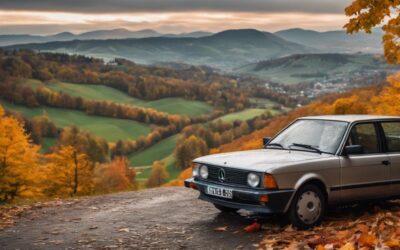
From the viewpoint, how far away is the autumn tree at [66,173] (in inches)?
1961

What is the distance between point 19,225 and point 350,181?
6.05 metres

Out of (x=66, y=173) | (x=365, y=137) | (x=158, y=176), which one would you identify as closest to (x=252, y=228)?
(x=365, y=137)

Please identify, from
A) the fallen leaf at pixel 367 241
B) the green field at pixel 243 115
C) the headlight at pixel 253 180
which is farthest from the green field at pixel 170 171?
the fallen leaf at pixel 367 241

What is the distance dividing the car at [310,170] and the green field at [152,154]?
132975 millimetres

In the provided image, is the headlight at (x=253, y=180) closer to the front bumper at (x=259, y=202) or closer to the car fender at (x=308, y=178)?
the front bumper at (x=259, y=202)

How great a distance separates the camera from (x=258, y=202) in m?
8.38

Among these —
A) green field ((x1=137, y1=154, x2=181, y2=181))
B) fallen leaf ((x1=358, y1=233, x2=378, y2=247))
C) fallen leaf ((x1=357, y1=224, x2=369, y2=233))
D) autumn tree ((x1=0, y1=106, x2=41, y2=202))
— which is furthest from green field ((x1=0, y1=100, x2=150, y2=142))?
fallen leaf ((x1=358, y1=233, x2=378, y2=247))

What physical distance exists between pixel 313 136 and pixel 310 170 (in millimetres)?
1164

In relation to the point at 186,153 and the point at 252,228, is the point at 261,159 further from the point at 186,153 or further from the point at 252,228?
the point at 186,153

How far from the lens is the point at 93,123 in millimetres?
164000

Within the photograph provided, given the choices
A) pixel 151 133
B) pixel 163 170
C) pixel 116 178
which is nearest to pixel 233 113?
pixel 151 133

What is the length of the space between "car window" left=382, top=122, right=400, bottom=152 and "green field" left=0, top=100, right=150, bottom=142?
144485 millimetres

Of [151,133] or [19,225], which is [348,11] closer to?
[19,225]

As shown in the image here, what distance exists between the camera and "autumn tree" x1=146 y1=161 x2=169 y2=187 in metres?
111
